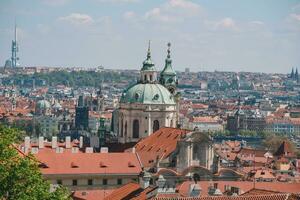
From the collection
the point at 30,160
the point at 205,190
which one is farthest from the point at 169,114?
the point at 30,160

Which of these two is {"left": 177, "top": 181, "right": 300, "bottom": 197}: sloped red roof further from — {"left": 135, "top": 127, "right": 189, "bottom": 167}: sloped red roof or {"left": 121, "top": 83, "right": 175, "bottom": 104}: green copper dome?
{"left": 121, "top": 83, "right": 175, "bottom": 104}: green copper dome

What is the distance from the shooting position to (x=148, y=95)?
74562 millimetres

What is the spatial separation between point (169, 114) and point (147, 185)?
A: 1140 inches

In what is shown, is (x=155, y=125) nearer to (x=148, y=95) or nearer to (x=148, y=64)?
(x=148, y=95)

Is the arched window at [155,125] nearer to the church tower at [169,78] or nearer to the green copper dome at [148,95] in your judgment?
the green copper dome at [148,95]

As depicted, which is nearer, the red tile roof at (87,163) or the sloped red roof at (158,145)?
the red tile roof at (87,163)

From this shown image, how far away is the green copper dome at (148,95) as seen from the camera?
7438 cm

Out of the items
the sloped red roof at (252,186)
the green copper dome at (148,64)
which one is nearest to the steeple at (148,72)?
the green copper dome at (148,64)

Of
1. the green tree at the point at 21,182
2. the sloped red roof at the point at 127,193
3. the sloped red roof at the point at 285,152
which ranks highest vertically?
the green tree at the point at 21,182

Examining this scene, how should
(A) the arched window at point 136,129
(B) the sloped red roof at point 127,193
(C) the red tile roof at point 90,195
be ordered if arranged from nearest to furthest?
(B) the sloped red roof at point 127,193 → (C) the red tile roof at point 90,195 → (A) the arched window at point 136,129

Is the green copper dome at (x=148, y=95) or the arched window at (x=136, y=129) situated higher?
the green copper dome at (x=148, y=95)

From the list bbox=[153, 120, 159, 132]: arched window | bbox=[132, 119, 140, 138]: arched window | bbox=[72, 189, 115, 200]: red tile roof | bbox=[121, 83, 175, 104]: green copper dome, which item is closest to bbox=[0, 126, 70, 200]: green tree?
bbox=[72, 189, 115, 200]: red tile roof

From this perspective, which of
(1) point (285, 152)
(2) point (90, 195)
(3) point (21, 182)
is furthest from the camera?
(1) point (285, 152)

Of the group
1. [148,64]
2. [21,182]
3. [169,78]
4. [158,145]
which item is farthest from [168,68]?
[21,182]
